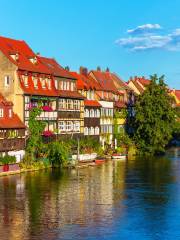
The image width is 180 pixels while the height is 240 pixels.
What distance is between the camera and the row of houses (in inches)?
2694

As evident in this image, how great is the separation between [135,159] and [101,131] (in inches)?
355

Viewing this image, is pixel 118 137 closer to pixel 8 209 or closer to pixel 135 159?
pixel 135 159

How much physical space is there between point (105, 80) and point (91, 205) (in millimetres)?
59822

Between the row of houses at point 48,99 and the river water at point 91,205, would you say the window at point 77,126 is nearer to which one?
the row of houses at point 48,99

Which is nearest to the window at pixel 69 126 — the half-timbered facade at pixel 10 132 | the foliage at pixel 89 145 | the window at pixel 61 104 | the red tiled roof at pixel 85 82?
the foliage at pixel 89 145

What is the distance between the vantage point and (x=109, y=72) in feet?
369

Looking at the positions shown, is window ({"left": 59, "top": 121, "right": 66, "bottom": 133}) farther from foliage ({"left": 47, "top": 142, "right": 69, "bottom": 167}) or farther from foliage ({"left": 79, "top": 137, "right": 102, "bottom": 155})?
foliage ({"left": 47, "top": 142, "right": 69, "bottom": 167})

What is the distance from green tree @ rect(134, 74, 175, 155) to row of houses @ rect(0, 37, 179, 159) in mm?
4936

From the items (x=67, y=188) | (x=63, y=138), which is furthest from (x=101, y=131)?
(x=67, y=188)

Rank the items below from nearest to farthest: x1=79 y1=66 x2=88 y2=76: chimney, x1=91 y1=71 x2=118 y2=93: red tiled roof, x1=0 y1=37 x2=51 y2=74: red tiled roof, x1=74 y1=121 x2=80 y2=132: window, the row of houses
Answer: the row of houses → x1=0 y1=37 x2=51 y2=74: red tiled roof → x1=74 y1=121 x2=80 y2=132: window → x1=79 y1=66 x2=88 y2=76: chimney → x1=91 y1=71 x2=118 y2=93: red tiled roof

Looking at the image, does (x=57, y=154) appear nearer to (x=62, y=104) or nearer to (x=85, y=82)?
(x=62, y=104)

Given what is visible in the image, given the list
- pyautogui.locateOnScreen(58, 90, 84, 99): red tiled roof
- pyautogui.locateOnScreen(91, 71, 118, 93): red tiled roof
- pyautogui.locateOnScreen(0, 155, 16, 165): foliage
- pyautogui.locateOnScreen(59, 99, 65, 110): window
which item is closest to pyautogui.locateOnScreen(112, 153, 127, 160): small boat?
pyautogui.locateOnScreen(58, 90, 84, 99): red tiled roof

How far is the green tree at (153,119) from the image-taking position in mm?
95312

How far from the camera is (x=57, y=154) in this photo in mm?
69812
